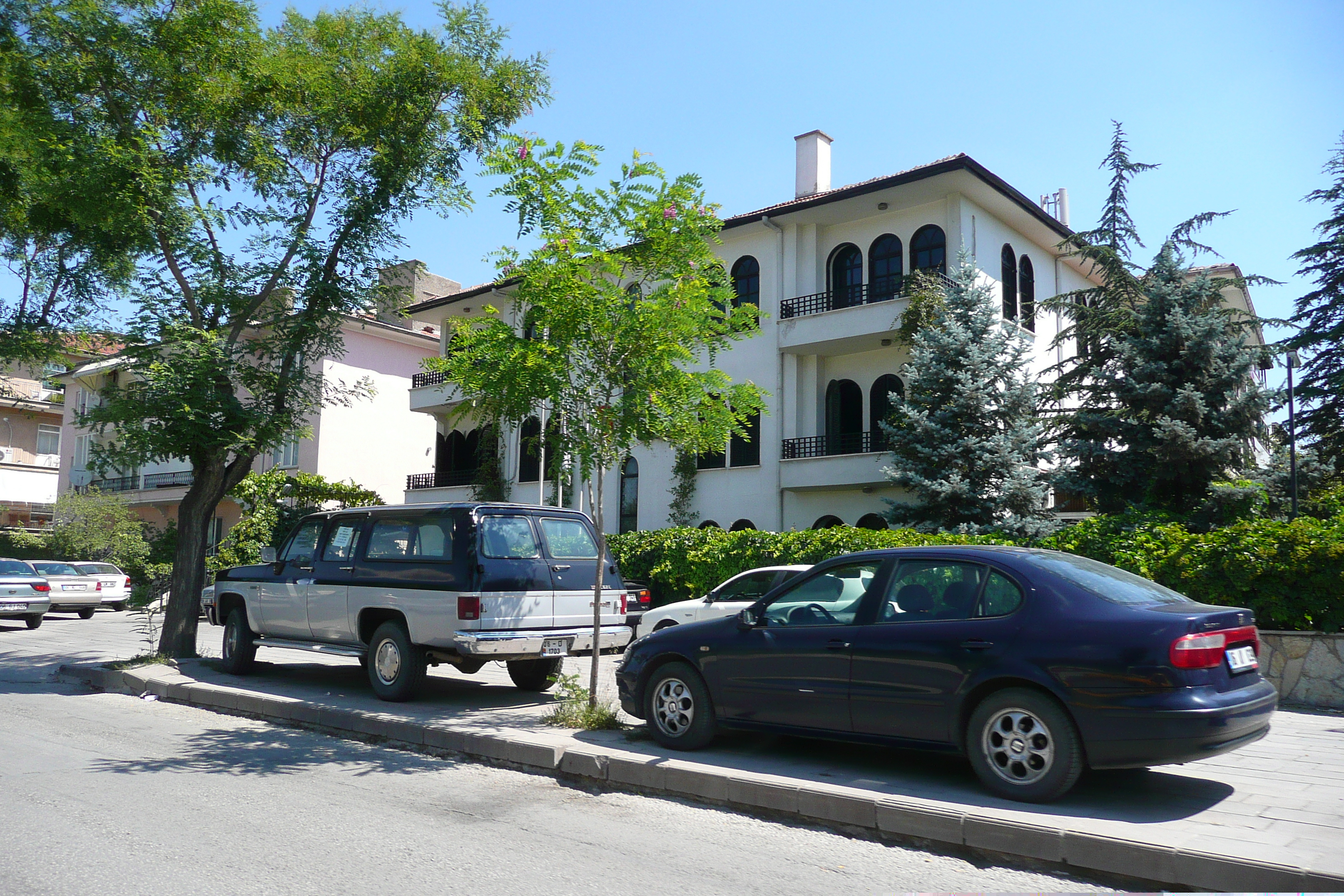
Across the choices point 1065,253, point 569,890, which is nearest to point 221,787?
point 569,890

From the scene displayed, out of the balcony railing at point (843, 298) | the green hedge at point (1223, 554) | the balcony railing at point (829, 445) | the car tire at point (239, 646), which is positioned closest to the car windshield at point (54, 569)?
the car tire at point (239, 646)

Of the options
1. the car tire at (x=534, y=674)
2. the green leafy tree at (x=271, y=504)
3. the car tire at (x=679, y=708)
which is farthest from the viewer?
the green leafy tree at (x=271, y=504)

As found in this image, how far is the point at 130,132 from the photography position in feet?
42.9

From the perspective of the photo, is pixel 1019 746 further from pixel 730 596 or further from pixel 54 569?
pixel 54 569

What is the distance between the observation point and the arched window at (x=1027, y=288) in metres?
24.9

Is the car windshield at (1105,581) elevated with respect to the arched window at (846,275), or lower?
lower

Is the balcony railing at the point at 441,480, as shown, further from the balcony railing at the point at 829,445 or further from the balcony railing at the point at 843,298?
the balcony railing at the point at 843,298

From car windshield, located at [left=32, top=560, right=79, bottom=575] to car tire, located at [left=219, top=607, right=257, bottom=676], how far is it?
61.2ft

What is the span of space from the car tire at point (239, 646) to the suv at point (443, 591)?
0.68 meters

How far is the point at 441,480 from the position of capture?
33469 mm

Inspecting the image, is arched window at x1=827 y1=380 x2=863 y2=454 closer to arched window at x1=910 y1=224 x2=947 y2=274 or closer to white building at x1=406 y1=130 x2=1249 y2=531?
white building at x1=406 y1=130 x2=1249 y2=531

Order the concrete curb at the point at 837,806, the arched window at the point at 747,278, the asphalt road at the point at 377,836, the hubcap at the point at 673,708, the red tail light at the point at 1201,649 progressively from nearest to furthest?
the concrete curb at the point at 837,806 < the asphalt road at the point at 377,836 < the red tail light at the point at 1201,649 < the hubcap at the point at 673,708 < the arched window at the point at 747,278

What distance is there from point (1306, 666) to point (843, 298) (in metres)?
15.9

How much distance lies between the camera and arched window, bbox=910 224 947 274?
23.4 metres
